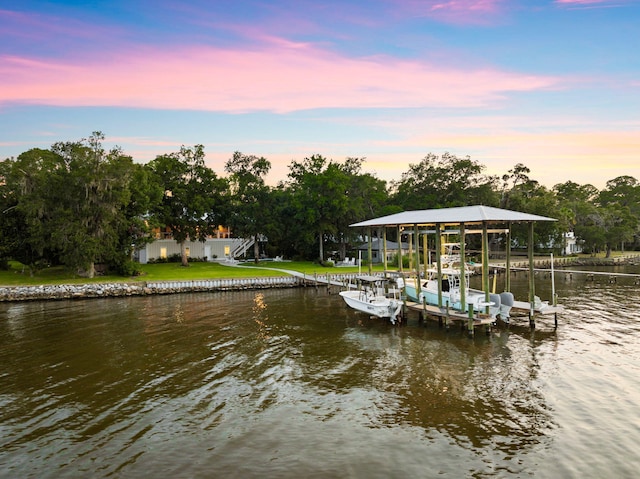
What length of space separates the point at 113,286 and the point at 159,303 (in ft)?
25.9

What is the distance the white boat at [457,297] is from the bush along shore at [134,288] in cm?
1815

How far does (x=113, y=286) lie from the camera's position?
42938 millimetres

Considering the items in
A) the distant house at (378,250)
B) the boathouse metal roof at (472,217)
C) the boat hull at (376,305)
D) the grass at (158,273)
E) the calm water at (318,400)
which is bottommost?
the calm water at (318,400)

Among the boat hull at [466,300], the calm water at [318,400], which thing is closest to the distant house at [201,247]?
the calm water at [318,400]

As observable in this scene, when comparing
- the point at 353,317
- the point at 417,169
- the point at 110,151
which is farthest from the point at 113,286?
the point at 417,169

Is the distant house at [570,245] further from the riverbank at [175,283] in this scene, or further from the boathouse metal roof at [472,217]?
the boathouse metal roof at [472,217]

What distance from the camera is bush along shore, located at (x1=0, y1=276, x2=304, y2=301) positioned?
4050 cm

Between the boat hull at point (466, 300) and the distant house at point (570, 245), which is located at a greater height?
the distant house at point (570, 245)

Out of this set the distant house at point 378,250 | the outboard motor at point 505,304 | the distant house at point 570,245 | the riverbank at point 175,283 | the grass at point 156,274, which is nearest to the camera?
the outboard motor at point 505,304

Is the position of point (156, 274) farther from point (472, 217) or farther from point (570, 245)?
point (570, 245)

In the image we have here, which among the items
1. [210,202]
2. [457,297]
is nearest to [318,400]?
[457,297]

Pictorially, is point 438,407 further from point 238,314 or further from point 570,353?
point 238,314

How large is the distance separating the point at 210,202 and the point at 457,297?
40212 mm

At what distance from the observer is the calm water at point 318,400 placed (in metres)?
11.8
